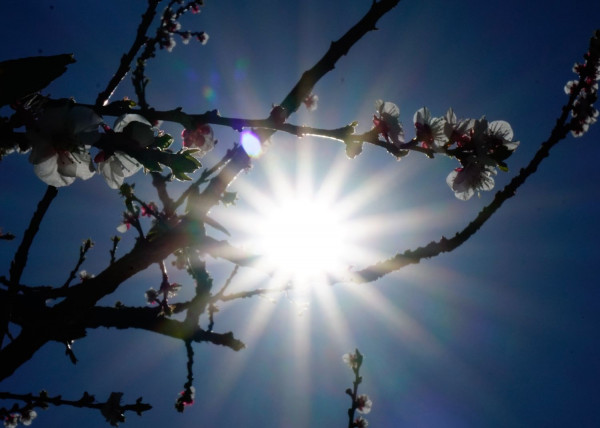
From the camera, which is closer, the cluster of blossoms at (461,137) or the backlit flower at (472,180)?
the cluster of blossoms at (461,137)

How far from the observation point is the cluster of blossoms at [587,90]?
2.28 metres

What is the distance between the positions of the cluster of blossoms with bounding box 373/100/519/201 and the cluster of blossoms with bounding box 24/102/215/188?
86cm

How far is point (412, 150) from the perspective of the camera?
158cm

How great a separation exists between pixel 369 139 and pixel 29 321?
2.37 m

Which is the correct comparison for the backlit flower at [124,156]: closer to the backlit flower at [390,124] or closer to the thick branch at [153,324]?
the backlit flower at [390,124]

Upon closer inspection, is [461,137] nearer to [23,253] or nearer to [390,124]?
[390,124]

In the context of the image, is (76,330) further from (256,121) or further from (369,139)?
(369,139)

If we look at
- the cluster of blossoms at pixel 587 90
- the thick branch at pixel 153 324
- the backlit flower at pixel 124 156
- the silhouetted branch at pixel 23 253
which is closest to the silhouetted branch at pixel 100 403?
the thick branch at pixel 153 324

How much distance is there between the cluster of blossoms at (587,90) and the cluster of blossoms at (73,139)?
2349 millimetres

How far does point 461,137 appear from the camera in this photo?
1596mm

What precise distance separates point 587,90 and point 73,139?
3122mm

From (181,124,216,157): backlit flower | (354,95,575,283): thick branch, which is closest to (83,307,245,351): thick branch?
(354,95,575,283): thick branch

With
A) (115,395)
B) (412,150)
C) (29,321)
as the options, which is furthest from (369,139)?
(115,395)

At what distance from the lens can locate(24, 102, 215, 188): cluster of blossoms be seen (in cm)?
108
